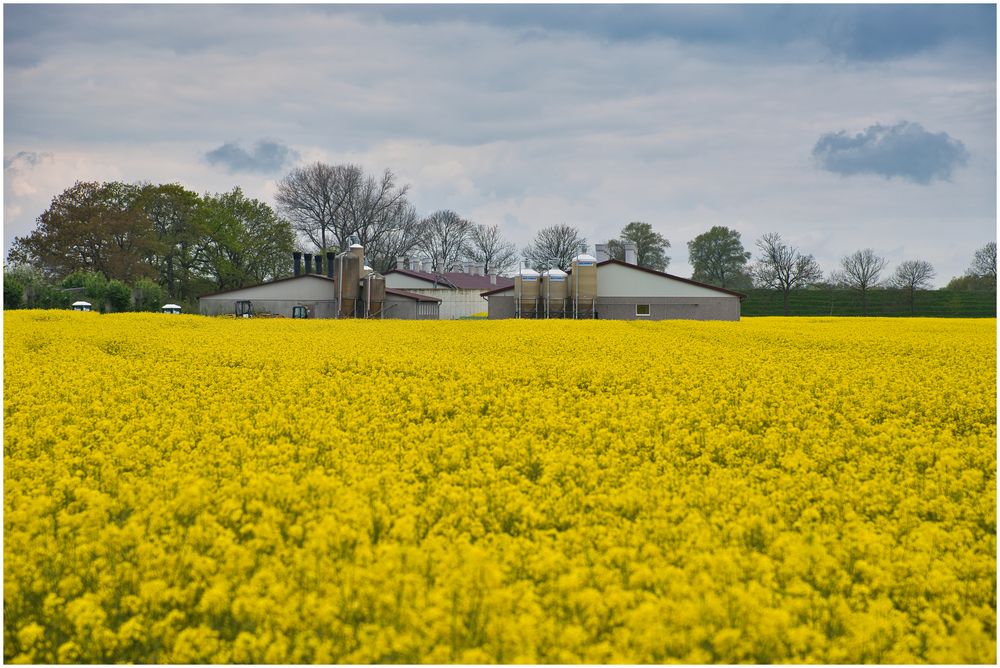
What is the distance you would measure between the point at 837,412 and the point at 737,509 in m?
4.35

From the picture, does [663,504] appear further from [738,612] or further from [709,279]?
[709,279]

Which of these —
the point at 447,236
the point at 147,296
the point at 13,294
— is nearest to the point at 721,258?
the point at 447,236

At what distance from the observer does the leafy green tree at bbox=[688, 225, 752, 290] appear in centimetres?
8788

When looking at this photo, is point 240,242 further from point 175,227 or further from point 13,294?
point 13,294

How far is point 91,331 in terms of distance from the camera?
20312 millimetres

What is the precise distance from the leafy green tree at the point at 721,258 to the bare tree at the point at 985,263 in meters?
22.3

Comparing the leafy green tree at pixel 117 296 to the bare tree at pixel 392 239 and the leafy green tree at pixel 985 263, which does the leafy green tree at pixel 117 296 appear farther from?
the leafy green tree at pixel 985 263

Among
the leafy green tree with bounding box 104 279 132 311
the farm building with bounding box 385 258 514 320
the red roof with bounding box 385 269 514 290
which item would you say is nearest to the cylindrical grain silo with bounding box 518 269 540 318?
the red roof with bounding box 385 269 514 290

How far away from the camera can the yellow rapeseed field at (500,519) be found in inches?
184

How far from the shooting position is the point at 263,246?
63406mm

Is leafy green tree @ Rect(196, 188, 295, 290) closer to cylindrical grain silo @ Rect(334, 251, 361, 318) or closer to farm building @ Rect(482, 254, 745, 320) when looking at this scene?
cylindrical grain silo @ Rect(334, 251, 361, 318)

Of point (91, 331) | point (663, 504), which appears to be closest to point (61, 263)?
point (91, 331)

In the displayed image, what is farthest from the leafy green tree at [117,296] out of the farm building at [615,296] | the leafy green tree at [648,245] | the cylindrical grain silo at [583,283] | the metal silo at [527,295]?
the leafy green tree at [648,245]

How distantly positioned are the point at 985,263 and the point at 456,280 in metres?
55.9
